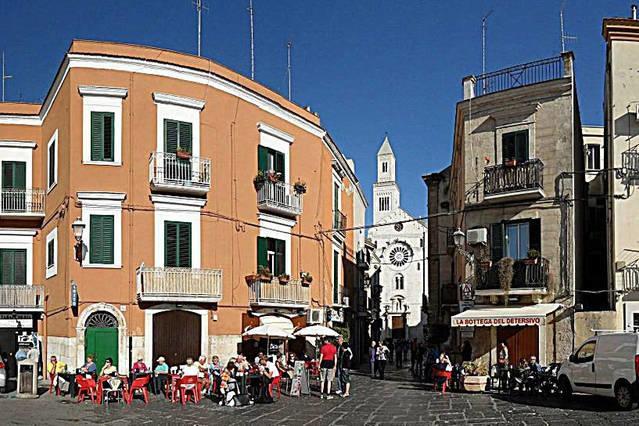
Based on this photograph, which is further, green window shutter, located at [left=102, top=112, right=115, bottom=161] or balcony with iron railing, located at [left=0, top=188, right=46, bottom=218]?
balcony with iron railing, located at [left=0, top=188, right=46, bottom=218]

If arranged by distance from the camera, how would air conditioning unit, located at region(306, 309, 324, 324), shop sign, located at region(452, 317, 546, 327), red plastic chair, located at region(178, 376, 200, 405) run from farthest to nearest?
air conditioning unit, located at region(306, 309, 324, 324) → shop sign, located at region(452, 317, 546, 327) → red plastic chair, located at region(178, 376, 200, 405)

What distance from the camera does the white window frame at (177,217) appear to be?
28844mm

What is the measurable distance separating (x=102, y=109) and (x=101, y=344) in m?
7.72

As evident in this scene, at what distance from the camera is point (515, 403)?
2295 cm

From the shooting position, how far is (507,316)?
27281mm

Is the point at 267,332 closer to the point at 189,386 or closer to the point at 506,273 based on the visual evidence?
the point at 189,386

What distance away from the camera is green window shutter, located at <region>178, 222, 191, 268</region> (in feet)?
96.2

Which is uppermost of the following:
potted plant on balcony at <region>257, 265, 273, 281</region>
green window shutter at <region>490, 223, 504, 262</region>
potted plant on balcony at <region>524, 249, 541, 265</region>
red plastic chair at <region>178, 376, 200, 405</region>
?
green window shutter at <region>490, 223, 504, 262</region>

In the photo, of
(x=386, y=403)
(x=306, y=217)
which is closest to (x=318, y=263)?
(x=306, y=217)

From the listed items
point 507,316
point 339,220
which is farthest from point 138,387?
point 339,220

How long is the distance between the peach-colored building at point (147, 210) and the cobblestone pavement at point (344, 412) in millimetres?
4692

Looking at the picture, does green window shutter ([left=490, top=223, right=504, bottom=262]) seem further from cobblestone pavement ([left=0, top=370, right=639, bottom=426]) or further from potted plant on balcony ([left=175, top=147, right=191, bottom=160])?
potted plant on balcony ([left=175, top=147, right=191, bottom=160])

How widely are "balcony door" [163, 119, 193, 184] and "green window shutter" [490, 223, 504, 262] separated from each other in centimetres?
1067

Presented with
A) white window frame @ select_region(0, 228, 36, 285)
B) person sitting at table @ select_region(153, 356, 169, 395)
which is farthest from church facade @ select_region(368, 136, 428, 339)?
person sitting at table @ select_region(153, 356, 169, 395)
